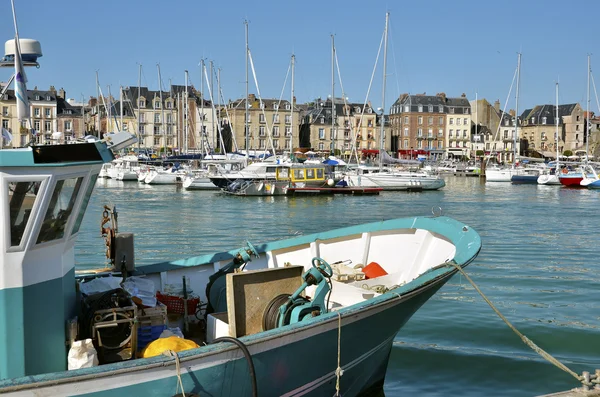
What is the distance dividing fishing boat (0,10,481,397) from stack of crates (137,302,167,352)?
1 cm

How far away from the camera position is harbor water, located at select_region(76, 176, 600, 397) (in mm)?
10461

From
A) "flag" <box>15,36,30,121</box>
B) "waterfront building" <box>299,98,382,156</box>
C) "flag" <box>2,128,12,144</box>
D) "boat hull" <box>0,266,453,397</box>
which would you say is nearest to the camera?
"boat hull" <box>0,266,453,397</box>

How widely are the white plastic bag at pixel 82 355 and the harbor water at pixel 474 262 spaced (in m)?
4.70

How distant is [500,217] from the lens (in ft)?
110

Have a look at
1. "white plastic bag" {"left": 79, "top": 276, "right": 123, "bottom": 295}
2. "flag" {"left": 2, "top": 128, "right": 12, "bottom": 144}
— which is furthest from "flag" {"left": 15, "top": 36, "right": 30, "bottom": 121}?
"white plastic bag" {"left": 79, "top": 276, "right": 123, "bottom": 295}

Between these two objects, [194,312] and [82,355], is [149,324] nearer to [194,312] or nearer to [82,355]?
[82,355]

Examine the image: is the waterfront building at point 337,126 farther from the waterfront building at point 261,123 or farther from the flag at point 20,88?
the flag at point 20,88

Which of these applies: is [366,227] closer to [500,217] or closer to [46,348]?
[46,348]

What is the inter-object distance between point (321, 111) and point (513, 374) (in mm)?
100563

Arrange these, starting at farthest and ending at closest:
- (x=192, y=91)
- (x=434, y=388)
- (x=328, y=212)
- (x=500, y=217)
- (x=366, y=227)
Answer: (x=192, y=91) < (x=328, y=212) < (x=500, y=217) < (x=366, y=227) < (x=434, y=388)

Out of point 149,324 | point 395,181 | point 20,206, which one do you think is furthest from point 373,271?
point 395,181

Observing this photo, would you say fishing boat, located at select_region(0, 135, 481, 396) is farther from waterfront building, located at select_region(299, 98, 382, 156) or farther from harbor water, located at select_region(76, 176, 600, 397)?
waterfront building, located at select_region(299, 98, 382, 156)

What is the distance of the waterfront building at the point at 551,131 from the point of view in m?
116

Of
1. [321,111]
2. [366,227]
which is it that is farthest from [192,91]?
[366,227]
